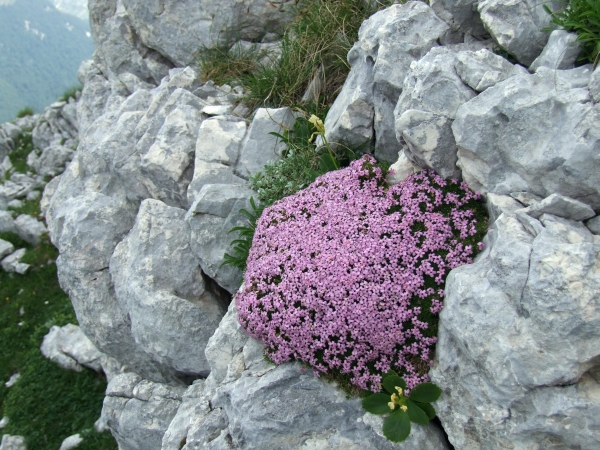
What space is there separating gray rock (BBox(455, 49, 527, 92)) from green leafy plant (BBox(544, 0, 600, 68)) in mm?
535

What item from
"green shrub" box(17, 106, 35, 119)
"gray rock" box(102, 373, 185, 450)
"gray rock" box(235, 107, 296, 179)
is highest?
"gray rock" box(235, 107, 296, 179)

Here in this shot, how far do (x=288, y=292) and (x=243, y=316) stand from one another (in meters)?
0.67

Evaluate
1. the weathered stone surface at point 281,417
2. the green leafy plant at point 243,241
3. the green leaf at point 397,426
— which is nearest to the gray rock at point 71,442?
the weathered stone surface at point 281,417

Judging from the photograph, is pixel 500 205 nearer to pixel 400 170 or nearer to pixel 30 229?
pixel 400 170

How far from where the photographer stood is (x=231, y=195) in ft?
23.4

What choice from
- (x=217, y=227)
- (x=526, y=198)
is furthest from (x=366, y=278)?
(x=217, y=227)

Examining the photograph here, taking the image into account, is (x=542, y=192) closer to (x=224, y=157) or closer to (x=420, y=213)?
(x=420, y=213)

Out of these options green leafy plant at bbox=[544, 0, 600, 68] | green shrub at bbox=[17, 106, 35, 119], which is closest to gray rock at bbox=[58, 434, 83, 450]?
green leafy plant at bbox=[544, 0, 600, 68]

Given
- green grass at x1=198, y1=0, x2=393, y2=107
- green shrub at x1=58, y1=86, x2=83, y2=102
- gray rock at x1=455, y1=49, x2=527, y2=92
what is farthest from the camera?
green shrub at x1=58, y1=86, x2=83, y2=102

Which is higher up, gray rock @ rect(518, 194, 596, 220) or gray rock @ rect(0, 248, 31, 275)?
gray rock @ rect(518, 194, 596, 220)

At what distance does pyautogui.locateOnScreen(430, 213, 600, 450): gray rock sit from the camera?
144 inches

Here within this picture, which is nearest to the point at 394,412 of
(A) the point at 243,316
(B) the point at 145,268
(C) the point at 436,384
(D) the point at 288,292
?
(C) the point at 436,384

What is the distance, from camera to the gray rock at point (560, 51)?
462 cm

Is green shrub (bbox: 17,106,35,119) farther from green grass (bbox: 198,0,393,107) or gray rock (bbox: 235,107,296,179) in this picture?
gray rock (bbox: 235,107,296,179)
